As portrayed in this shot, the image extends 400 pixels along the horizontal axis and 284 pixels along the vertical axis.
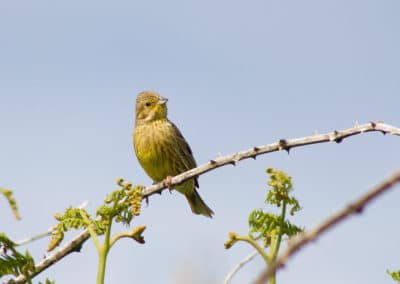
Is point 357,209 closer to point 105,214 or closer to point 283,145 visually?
point 105,214

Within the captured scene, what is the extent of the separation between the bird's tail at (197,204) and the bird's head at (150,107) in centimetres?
159

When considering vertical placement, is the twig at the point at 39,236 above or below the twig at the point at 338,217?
above

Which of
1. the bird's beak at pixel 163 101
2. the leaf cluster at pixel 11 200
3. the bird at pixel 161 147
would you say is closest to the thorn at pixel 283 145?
the leaf cluster at pixel 11 200

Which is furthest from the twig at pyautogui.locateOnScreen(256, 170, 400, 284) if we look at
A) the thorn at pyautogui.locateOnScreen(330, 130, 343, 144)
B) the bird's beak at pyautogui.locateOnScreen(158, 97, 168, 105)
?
the bird's beak at pyautogui.locateOnScreen(158, 97, 168, 105)

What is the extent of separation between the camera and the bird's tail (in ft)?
38.0

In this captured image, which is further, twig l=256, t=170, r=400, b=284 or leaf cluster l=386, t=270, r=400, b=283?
leaf cluster l=386, t=270, r=400, b=283

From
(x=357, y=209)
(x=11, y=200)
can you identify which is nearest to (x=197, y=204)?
(x=11, y=200)

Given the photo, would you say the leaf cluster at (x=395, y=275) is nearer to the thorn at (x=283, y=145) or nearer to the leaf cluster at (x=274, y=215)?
the leaf cluster at (x=274, y=215)

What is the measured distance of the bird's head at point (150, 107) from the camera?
11.7 meters

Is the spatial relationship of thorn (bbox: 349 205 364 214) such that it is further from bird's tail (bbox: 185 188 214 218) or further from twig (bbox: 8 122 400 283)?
bird's tail (bbox: 185 188 214 218)

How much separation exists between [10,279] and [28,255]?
0.33ft

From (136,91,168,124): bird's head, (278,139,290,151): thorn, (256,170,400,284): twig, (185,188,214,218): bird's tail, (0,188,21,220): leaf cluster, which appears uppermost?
(136,91,168,124): bird's head

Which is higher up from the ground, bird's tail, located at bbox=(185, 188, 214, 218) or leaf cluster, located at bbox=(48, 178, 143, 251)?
bird's tail, located at bbox=(185, 188, 214, 218)

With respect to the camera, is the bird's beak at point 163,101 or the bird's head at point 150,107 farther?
the bird's beak at point 163,101
